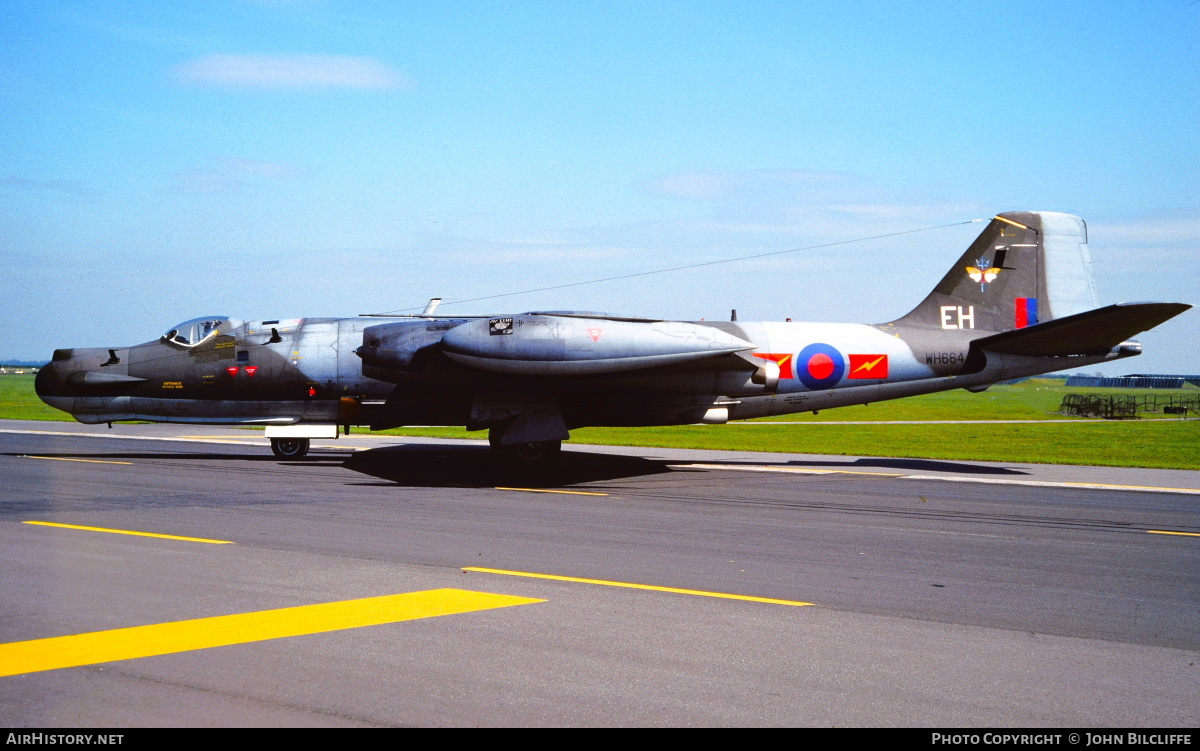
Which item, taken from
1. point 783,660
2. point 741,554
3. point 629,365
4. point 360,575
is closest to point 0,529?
point 360,575

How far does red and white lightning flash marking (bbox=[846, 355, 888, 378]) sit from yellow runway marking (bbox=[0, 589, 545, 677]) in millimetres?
15594

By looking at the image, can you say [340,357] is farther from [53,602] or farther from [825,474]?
[53,602]

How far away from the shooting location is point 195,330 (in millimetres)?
22312

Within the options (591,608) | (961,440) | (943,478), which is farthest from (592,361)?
(961,440)

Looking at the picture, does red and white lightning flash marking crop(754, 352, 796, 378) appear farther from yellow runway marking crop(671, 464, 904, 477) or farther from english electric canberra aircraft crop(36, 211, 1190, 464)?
yellow runway marking crop(671, 464, 904, 477)

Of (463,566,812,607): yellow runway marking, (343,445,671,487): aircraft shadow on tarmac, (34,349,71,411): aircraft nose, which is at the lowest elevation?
(463,566,812,607): yellow runway marking

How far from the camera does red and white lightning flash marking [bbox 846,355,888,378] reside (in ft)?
73.8

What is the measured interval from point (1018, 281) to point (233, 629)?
851 inches

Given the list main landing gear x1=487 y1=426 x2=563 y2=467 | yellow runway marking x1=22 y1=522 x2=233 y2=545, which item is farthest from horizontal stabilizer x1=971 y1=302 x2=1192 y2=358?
yellow runway marking x1=22 y1=522 x2=233 y2=545

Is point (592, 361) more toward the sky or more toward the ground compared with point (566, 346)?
more toward the ground

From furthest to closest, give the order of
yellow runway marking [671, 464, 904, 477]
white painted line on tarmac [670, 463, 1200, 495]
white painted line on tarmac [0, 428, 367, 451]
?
white painted line on tarmac [0, 428, 367, 451] → yellow runway marking [671, 464, 904, 477] → white painted line on tarmac [670, 463, 1200, 495]

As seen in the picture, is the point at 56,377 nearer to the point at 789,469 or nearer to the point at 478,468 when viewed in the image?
the point at 478,468

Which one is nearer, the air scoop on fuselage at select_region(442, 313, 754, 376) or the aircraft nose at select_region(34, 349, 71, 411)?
the air scoop on fuselage at select_region(442, 313, 754, 376)

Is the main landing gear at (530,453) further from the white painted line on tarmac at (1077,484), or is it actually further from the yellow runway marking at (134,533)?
the yellow runway marking at (134,533)
